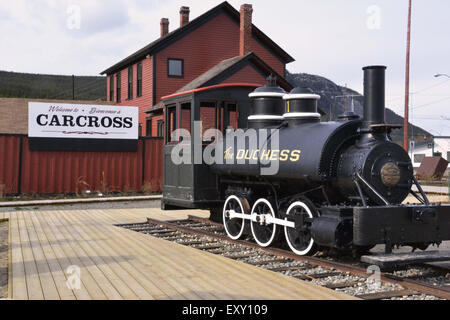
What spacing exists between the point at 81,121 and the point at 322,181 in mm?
12617

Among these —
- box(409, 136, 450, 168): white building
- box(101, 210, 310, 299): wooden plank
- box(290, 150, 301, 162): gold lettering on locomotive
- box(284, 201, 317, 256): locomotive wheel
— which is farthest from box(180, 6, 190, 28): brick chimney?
box(409, 136, 450, 168): white building

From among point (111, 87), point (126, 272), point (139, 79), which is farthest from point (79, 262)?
point (111, 87)

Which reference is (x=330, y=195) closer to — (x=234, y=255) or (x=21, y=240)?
(x=234, y=255)

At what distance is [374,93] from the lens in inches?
275

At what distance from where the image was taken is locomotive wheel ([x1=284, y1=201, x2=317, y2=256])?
24.4 ft

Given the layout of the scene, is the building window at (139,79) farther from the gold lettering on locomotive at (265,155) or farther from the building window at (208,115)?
the gold lettering on locomotive at (265,155)

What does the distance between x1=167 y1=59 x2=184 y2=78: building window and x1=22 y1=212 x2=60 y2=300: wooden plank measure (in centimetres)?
1629

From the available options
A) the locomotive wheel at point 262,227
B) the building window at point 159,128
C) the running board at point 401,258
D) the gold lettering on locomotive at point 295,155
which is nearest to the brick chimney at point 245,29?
the building window at point 159,128

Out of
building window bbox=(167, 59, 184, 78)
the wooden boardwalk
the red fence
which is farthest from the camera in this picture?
building window bbox=(167, 59, 184, 78)

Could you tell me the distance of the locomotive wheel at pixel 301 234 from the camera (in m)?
7.45

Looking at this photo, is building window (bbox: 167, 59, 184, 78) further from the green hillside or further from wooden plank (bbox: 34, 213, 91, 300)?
the green hillside

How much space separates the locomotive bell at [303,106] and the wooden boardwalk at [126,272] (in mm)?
2550

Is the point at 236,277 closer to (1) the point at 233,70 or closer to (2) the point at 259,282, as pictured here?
(2) the point at 259,282

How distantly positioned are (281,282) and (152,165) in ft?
44.7
